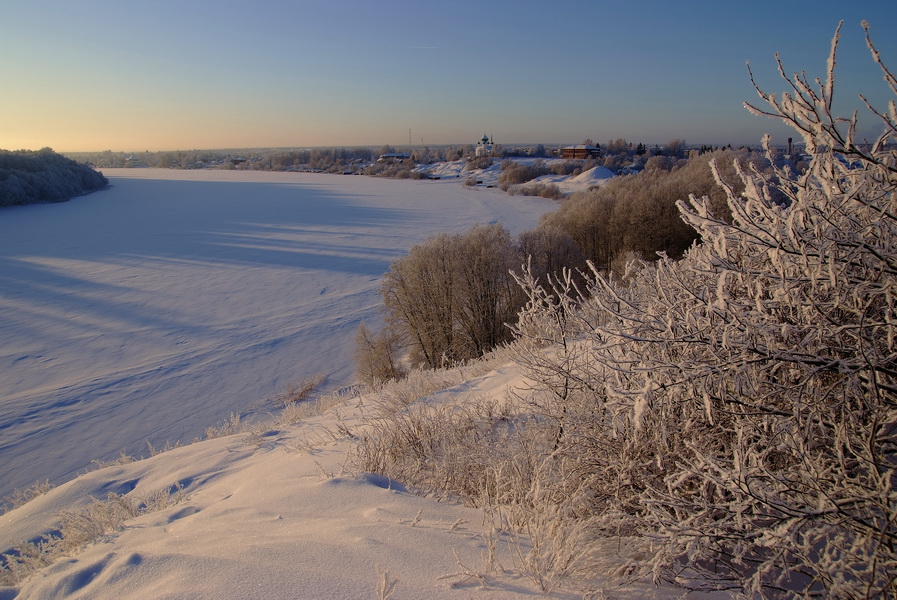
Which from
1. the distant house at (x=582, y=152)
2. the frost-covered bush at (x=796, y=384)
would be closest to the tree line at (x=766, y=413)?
the frost-covered bush at (x=796, y=384)

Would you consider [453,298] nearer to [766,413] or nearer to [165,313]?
[165,313]

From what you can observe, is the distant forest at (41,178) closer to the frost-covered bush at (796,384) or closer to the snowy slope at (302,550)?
the snowy slope at (302,550)

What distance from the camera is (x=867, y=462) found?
1867 mm

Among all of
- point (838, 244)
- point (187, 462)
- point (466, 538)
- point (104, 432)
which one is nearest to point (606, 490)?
point (466, 538)

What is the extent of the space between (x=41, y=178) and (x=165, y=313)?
3881 centimetres

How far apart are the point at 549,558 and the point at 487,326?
1563 centimetres

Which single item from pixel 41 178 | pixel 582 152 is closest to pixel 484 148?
pixel 582 152

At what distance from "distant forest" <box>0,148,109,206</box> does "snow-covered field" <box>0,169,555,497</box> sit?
1903mm

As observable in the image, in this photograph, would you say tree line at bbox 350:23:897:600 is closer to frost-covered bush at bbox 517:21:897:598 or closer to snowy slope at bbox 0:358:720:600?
frost-covered bush at bbox 517:21:897:598

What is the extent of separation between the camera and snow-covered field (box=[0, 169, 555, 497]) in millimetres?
13391

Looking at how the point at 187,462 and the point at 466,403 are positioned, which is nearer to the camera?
the point at 466,403

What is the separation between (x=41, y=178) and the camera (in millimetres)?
47469

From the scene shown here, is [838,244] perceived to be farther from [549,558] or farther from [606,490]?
[549,558]

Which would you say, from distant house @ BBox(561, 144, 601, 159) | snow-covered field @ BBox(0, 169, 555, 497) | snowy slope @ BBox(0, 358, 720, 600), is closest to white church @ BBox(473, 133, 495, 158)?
distant house @ BBox(561, 144, 601, 159)
